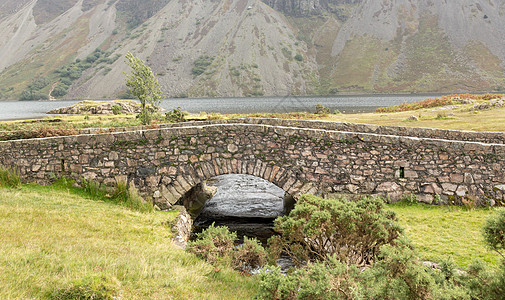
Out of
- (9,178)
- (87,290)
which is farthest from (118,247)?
(9,178)

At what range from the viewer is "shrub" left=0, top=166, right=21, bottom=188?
11.8 m

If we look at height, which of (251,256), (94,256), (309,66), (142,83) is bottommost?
(251,256)

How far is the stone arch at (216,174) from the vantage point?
11812 millimetres

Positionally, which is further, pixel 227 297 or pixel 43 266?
pixel 227 297

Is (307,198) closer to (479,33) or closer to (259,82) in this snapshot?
(259,82)

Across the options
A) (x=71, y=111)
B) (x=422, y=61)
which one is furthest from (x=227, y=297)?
(x=422, y=61)

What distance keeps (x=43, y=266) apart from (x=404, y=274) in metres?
5.67

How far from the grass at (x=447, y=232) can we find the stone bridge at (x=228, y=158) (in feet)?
3.01

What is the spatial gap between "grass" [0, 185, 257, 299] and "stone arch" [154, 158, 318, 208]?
4.98ft

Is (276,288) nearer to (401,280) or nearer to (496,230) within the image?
(401,280)

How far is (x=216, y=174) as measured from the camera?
12.0 m

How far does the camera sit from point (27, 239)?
21.7ft

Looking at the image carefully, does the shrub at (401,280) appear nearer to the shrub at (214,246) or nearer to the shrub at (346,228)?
the shrub at (346,228)

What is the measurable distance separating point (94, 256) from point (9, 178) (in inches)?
334
